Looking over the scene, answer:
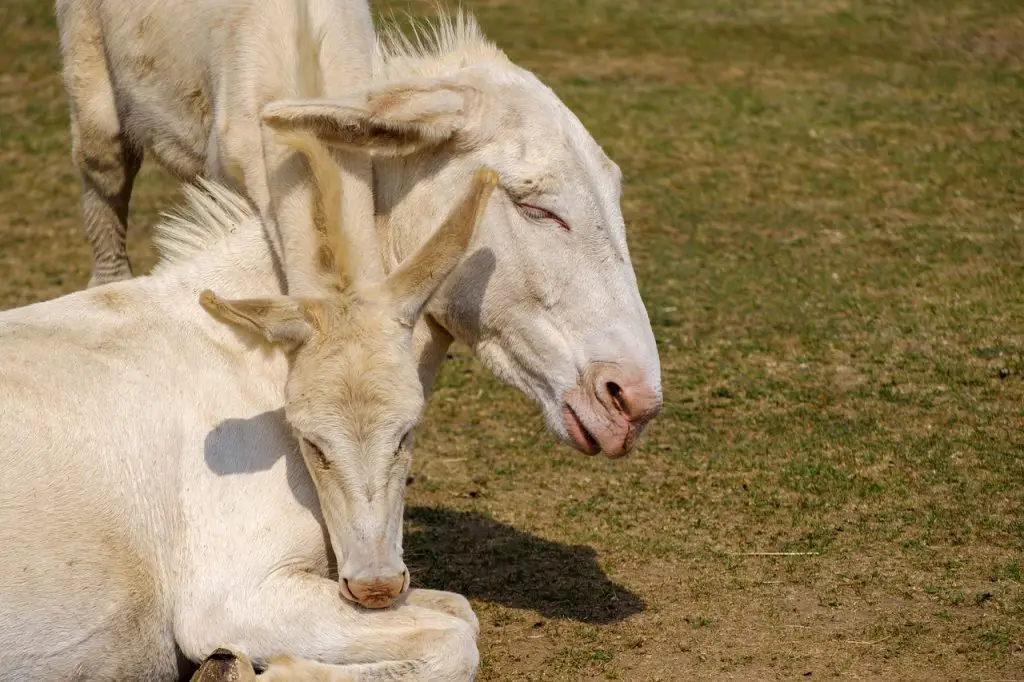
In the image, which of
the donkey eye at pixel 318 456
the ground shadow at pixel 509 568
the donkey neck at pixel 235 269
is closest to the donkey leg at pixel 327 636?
the donkey eye at pixel 318 456

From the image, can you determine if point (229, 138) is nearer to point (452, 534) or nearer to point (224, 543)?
point (224, 543)

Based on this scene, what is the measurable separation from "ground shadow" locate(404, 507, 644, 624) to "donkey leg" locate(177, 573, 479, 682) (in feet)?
3.93

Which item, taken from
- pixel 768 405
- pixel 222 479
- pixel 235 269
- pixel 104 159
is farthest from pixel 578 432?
pixel 104 159

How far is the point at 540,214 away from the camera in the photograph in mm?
4730

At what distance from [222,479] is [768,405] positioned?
3.60m

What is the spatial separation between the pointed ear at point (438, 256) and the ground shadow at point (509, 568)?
1.71 metres

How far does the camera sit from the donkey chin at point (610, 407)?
4.55m

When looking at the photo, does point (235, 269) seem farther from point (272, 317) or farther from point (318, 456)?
point (318, 456)

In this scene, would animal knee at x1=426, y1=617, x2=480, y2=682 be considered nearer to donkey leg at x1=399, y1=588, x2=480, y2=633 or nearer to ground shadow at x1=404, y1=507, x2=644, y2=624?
donkey leg at x1=399, y1=588, x2=480, y2=633

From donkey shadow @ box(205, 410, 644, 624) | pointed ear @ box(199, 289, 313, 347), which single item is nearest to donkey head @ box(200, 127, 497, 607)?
pointed ear @ box(199, 289, 313, 347)

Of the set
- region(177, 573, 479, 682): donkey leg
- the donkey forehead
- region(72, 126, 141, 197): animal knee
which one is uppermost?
the donkey forehead

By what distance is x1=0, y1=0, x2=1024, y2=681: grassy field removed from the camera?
534 cm

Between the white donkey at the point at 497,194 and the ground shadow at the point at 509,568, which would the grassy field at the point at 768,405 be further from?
→ the white donkey at the point at 497,194

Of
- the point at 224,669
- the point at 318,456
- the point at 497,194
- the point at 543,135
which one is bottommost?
the point at 224,669
